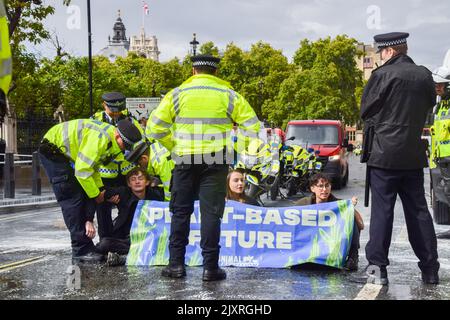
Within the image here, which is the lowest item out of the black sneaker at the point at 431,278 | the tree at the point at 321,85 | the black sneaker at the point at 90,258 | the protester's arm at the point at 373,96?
the black sneaker at the point at 90,258

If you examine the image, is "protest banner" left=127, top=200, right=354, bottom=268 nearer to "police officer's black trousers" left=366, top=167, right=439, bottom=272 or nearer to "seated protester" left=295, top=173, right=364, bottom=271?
"seated protester" left=295, top=173, right=364, bottom=271

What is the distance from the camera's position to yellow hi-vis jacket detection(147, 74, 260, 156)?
17.9 ft

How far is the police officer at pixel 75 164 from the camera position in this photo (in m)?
6.21

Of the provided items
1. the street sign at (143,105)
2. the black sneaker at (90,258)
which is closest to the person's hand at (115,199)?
the black sneaker at (90,258)

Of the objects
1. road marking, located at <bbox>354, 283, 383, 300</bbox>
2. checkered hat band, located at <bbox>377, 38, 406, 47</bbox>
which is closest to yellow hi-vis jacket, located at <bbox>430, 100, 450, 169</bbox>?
checkered hat band, located at <bbox>377, 38, 406, 47</bbox>

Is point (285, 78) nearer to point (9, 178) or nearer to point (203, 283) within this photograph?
point (9, 178)

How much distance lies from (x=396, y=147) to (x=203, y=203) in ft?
5.10

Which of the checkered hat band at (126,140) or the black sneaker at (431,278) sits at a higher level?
the checkered hat band at (126,140)

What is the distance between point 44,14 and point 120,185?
15021 millimetres

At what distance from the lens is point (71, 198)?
6.43 metres

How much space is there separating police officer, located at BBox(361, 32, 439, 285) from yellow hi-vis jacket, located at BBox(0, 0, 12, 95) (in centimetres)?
263

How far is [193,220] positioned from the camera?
6.35 metres

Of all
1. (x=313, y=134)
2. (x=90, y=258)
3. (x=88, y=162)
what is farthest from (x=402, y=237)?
(x=313, y=134)

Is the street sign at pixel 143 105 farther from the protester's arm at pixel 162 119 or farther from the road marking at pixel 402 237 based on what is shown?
the protester's arm at pixel 162 119
